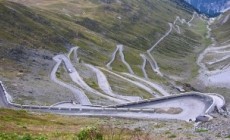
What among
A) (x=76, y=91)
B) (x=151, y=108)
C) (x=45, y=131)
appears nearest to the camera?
(x=45, y=131)

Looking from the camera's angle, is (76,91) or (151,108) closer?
(151,108)

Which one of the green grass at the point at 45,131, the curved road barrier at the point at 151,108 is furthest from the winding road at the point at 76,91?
the green grass at the point at 45,131

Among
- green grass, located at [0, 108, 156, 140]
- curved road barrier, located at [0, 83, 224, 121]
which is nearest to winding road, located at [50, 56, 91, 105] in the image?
curved road barrier, located at [0, 83, 224, 121]

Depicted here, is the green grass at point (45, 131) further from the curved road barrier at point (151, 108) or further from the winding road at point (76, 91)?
the winding road at point (76, 91)

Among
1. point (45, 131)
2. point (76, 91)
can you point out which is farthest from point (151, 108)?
point (45, 131)

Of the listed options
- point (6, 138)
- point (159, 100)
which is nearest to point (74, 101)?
point (159, 100)

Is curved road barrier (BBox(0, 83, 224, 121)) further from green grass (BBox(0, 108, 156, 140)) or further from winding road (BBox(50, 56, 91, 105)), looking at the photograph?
green grass (BBox(0, 108, 156, 140))

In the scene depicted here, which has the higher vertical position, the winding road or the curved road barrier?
the winding road

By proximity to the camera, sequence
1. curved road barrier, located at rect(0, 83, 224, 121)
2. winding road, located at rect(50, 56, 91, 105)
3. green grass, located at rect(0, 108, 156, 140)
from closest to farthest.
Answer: green grass, located at rect(0, 108, 156, 140)
curved road barrier, located at rect(0, 83, 224, 121)
winding road, located at rect(50, 56, 91, 105)

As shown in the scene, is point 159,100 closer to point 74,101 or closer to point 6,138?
point 74,101

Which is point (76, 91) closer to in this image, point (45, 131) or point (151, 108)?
point (151, 108)

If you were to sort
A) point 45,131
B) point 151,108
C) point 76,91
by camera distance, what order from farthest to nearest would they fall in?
1. point 76,91
2. point 151,108
3. point 45,131

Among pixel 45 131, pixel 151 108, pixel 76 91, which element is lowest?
pixel 45 131

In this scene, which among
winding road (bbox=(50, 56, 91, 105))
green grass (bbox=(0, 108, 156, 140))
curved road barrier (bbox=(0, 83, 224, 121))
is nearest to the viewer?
green grass (bbox=(0, 108, 156, 140))
